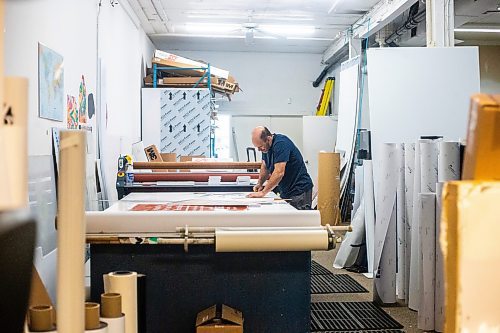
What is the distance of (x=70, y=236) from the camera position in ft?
2.90

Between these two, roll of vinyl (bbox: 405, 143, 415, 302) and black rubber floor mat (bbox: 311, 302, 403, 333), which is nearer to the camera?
black rubber floor mat (bbox: 311, 302, 403, 333)

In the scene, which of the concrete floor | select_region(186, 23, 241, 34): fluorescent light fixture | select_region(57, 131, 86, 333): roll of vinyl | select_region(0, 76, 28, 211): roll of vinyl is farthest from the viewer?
select_region(186, 23, 241, 34): fluorescent light fixture

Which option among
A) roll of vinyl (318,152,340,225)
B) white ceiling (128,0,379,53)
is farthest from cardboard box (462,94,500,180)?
roll of vinyl (318,152,340,225)

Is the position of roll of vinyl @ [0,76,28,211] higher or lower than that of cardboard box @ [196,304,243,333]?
higher

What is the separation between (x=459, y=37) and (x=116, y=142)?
18.4 feet

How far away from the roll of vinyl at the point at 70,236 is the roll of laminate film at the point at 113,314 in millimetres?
433

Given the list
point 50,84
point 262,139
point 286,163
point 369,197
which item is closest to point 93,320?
point 50,84

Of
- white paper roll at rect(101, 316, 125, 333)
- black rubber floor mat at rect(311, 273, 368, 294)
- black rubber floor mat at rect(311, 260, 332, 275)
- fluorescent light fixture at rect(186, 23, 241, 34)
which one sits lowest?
black rubber floor mat at rect(311, 273, 368, 294)

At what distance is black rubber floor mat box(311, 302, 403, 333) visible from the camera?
3.76 meters

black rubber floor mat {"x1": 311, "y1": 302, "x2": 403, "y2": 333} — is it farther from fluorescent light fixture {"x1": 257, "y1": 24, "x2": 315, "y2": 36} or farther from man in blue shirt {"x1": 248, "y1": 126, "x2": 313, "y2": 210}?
fluorescent light fixture {"x1": 257, "y1": 24, "x2": 315, "y2": 36}

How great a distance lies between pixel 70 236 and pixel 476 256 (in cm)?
58

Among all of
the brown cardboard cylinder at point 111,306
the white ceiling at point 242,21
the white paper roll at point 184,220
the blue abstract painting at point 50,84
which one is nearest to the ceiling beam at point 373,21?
the white ceiling at point 242,21

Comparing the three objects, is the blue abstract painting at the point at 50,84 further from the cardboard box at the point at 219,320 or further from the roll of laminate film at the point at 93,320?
the roll of laminate film at the point at 93,320

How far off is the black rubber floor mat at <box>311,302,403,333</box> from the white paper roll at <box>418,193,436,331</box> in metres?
0.20
